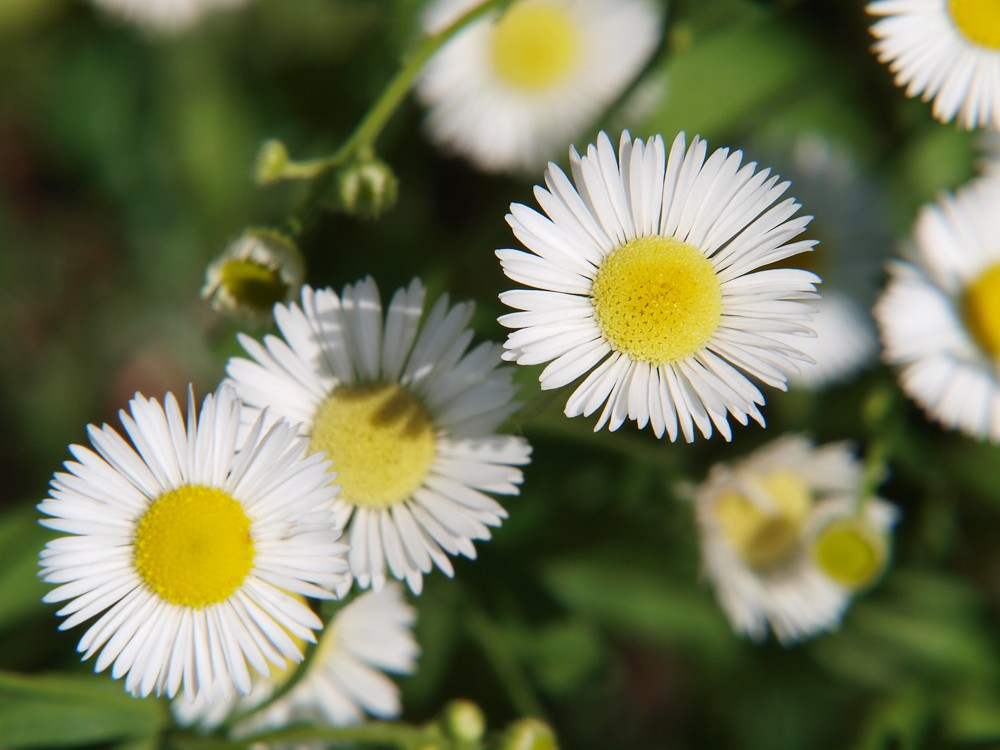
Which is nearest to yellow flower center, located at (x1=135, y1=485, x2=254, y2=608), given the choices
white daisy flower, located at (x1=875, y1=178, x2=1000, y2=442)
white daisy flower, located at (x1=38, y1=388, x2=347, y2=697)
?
white daisy flower, located at (x1=38, y1=388, x2=347, y2=697)

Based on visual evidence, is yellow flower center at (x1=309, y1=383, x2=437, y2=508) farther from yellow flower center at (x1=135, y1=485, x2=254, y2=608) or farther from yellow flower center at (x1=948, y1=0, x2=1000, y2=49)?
yellow flower center at (x1=948, y1=0, x2=1000, y2=49)

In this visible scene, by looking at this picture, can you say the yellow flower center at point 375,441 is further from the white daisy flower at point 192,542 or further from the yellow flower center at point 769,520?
the yellow flower center at point 769,520

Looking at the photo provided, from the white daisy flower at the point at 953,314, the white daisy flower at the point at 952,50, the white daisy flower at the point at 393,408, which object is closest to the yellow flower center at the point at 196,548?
the white daisy flower at the point at 393,408

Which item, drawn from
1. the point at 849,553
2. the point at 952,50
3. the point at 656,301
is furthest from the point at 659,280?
the point at 849,553

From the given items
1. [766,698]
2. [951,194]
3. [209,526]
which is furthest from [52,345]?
[951,194]

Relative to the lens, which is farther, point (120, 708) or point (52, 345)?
point (52, 345)

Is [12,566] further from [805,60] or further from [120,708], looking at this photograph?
[805,60]

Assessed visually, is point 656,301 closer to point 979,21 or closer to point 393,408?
point 393,408

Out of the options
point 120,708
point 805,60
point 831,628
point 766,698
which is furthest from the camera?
point 805,60
